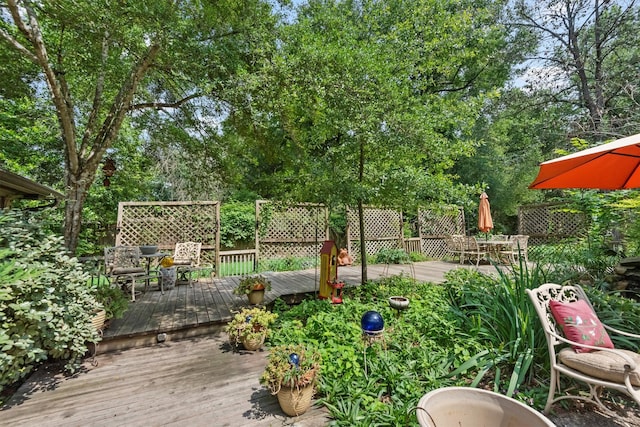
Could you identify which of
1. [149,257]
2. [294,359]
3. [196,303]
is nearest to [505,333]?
[294,359]

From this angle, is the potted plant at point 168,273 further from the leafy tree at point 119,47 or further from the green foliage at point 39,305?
the green foliage at point 39,305

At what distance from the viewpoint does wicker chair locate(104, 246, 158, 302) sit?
4594 millimetres

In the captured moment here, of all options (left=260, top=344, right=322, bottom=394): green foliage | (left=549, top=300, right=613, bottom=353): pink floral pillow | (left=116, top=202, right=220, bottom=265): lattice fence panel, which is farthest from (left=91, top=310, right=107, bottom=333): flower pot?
(left=549, top=300, right=613, bottom=353): pink floral pillow

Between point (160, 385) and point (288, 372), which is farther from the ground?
point (288, 372)

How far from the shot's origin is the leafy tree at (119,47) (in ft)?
10.7

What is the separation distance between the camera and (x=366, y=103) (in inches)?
150

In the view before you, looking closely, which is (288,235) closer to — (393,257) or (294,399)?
(393,257)

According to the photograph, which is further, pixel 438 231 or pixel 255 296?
pixel 438 231

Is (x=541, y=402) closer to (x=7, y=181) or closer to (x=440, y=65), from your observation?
(x=7, y=181)

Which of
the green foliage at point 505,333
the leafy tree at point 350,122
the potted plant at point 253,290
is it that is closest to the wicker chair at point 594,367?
the green foliage at point 505,333

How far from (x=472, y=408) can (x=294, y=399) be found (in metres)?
1.19

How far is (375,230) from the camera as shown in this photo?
8.89 metres

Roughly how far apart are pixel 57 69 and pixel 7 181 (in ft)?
6.44

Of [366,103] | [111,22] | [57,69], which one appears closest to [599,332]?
[366,103]
